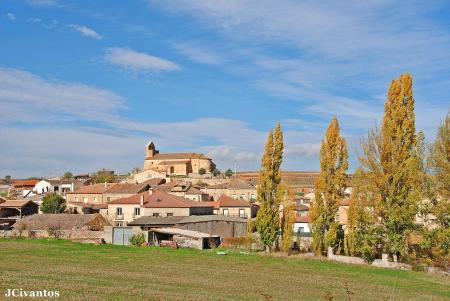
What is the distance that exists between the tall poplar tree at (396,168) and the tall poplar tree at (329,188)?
431 centimetres

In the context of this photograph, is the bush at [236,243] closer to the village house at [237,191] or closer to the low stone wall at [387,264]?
the low stone wall at [387,264]

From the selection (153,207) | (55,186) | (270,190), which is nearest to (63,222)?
(153,207)

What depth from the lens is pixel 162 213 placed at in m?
63.5

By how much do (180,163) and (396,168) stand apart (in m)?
112

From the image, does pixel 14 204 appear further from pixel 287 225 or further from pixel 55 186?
pixel 287 225

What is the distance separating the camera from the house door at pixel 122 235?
51656 millimetres

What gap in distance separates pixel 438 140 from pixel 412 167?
2540 mm

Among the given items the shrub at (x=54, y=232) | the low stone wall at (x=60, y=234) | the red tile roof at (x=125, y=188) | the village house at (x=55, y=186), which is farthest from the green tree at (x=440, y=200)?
the village house at (x=55, y=186)

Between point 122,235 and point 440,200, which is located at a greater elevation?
point 440,200

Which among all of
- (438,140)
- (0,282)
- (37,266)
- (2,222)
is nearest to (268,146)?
(438,140)

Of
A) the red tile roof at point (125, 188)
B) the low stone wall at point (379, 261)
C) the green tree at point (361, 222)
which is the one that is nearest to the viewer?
the low stone wall at point (379, 261)

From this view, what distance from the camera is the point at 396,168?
3912 cm

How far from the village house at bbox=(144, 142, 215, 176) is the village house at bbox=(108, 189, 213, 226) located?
76.4m

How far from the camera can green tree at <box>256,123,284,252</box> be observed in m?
46.7
